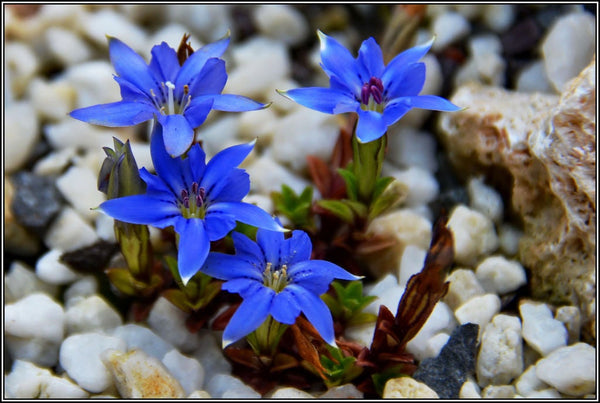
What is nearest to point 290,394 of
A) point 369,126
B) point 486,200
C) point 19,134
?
point 369,126

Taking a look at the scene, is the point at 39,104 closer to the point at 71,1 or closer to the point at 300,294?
the point at 71,1

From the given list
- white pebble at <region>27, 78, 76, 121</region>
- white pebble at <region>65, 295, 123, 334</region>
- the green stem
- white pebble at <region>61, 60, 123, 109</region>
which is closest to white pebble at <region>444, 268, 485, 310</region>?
the green stem

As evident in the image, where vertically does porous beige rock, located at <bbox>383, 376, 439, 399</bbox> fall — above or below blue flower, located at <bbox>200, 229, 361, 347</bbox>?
below

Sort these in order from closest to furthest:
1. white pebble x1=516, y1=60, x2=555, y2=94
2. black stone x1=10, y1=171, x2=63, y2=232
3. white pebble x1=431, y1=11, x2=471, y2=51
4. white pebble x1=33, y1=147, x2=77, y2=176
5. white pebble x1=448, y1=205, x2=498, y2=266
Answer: white pebble x1=448, y1=205, x2=498, y2=266
black stone x1=10, y1=171, x2=63, y2=232
white pebble x1=33, y1=147, x2=77, y2=176
white pebble x1=516, y1=60, x2=555, y2=94
white pebble x1=431, y1=11, x2=471, y2=51

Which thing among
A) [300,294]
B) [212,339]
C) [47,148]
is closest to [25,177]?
[47,148]

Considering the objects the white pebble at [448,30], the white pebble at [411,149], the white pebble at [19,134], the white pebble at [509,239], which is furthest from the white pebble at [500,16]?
the white pebble at [19,134]

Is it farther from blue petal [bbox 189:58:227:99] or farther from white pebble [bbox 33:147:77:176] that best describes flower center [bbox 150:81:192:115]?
white pebble [bbox 33:147:77:176]

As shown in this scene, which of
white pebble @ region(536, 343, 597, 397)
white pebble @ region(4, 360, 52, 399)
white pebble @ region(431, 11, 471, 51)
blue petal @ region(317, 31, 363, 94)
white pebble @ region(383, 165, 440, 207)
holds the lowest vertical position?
white pebble @ region(4, 360, 52, 399)
